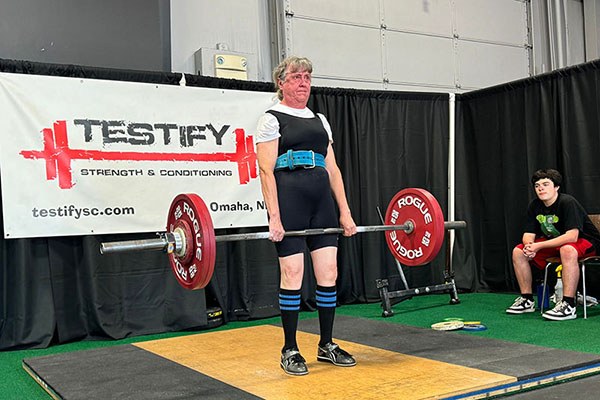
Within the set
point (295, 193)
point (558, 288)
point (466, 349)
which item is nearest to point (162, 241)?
point (295, 193)

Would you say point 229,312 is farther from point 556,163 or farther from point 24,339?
point 556,163

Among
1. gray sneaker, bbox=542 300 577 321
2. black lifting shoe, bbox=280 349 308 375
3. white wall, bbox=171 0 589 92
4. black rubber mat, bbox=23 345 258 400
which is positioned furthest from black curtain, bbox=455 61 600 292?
black rubber mat, bbox=23 345 258 400

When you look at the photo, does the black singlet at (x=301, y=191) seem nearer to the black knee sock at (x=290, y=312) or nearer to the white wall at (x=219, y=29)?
the black knee sock at (x=290, y=312)

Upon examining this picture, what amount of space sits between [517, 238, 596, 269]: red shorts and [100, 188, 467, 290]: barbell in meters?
1.20

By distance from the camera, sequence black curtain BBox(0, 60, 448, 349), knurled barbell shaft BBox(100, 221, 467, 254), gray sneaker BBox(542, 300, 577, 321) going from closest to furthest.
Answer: knurled barbell shaft BBox(100, 221, 467, 254)
gray sneaker BBox(542, 300, 577, 321)
black curtain BBox(0, 60, 448, 349)

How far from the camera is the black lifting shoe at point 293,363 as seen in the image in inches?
105

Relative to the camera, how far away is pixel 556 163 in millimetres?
5020

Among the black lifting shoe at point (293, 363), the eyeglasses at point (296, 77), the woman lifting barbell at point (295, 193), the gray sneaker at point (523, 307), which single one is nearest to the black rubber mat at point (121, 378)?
the black lifting shoe at point (293, 363)

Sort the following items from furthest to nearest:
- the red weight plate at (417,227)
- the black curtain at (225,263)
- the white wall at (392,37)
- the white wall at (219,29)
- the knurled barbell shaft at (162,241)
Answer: the white wall at (392,37) → the white wall at (219,29) → the black curtain at (225,263) → the red weight plate at (417,227) → the knurled barbell shaft at (162,241)

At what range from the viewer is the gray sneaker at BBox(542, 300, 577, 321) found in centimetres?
389

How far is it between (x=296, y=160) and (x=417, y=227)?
2.69 ft

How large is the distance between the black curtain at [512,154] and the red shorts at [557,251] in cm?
73

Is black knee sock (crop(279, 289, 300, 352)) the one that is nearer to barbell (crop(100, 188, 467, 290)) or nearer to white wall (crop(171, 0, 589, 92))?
barbell (crop(100, 188, 467, 290))

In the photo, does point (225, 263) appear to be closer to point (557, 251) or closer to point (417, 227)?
point (417, 227)
